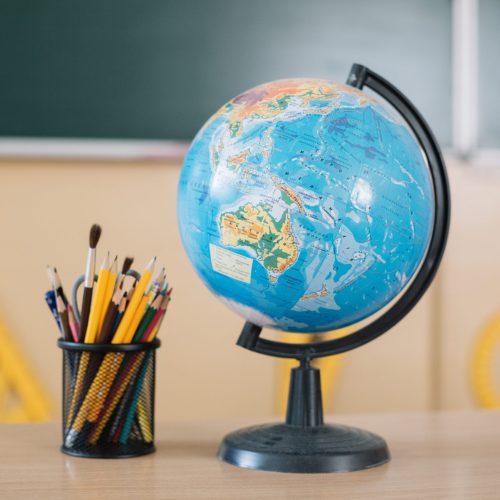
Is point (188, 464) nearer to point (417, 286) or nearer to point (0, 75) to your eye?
point (417, 286)

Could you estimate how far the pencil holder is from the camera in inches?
38.0

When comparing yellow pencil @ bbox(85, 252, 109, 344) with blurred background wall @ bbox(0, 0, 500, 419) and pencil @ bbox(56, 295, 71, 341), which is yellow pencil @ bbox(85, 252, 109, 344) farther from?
blurred background wall @ bbox(0, 0, 500, 419)

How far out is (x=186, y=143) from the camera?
231 cm

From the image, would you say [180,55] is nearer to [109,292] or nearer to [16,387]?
[16,387]

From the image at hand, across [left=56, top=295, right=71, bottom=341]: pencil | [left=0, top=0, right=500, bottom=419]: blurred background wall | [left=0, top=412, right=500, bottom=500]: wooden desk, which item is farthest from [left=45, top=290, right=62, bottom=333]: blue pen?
[left=0, top=0, right=500, bottom=419]: blurred background wall

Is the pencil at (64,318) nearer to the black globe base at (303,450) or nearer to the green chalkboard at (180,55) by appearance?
the black globe base at (303,450)

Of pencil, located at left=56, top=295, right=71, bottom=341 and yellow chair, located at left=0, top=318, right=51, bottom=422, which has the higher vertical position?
pencil, located at left=56, top=295, right=71, bottom=341

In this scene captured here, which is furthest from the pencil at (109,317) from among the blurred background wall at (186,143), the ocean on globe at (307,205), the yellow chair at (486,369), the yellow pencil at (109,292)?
the yellow chair at (486,369)

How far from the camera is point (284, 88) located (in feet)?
3.10

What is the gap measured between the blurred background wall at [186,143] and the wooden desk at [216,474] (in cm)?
120

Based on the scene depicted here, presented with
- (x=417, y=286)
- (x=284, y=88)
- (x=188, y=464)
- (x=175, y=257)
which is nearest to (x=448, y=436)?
(x=417, y=286)

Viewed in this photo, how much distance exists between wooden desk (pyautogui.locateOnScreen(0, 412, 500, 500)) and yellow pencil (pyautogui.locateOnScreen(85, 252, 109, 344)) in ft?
0.48

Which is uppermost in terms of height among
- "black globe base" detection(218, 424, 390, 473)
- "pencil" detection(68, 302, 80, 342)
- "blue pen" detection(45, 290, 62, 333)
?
"blue pen" detection(45, 290, 62, 333)

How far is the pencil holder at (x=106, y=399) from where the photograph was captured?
964 millimetres
